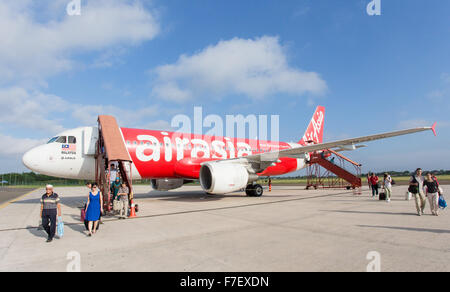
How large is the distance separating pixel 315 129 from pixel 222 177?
15.6m

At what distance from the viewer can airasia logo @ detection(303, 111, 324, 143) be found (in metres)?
24.1

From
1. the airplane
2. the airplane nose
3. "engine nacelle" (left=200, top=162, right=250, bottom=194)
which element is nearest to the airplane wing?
the airplane

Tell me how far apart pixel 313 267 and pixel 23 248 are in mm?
5470

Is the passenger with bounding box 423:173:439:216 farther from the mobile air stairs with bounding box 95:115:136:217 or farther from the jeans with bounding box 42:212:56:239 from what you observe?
the jeans with bounding box 42:212:56:239

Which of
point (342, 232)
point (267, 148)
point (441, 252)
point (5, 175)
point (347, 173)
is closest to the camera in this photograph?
point (441, 252)

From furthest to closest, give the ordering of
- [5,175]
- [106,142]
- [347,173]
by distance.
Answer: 1. [5,175]
2. [347,173]
3. [106,142]

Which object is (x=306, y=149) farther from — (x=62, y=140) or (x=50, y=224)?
(x=62, y=140)

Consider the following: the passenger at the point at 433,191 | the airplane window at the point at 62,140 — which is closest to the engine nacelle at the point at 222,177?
the airplane window at the point at 62,140

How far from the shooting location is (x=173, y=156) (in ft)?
47.5

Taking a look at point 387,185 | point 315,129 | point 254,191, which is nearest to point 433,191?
point 387,185

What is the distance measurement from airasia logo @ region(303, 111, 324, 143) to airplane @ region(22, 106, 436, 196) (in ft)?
30.2
